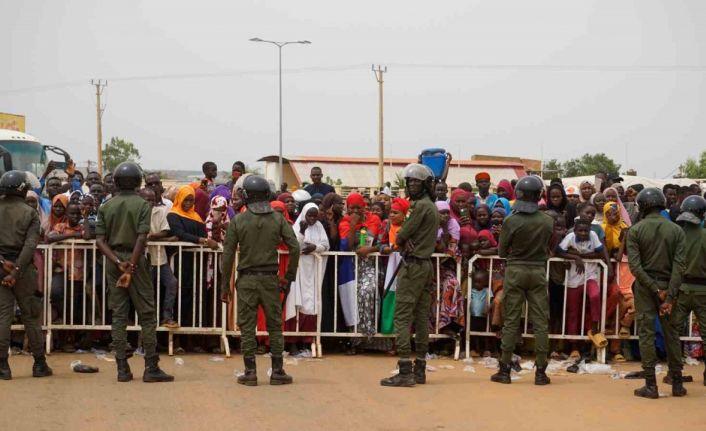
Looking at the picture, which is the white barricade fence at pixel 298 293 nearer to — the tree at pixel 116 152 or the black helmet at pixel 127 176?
the black helmet at pixel 127 176

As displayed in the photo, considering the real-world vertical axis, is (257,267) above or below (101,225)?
below

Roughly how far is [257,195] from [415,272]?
174 cm

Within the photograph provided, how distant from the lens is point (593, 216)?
1137 cm

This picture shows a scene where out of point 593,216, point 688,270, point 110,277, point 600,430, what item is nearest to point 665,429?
point 600,430

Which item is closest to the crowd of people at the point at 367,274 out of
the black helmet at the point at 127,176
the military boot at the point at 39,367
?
the military boot at the point at 39,367

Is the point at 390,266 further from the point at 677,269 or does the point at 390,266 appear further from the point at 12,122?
the point at 12,122

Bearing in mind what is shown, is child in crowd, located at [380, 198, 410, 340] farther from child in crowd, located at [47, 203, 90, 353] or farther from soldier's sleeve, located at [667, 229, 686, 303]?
child in crowd, located at [47, 203, 90, 353]

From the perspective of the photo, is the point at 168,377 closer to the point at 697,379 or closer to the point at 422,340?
the point at 422,340

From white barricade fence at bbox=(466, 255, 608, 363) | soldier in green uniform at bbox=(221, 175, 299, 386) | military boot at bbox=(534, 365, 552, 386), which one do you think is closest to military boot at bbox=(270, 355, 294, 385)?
soldier in green uniform at bbox=(221, 175, 299, 386)

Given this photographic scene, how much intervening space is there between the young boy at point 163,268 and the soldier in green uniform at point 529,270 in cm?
388

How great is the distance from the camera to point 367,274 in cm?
1149

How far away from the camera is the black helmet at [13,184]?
9.39 meters

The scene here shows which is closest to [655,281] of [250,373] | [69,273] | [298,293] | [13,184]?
[250,373]

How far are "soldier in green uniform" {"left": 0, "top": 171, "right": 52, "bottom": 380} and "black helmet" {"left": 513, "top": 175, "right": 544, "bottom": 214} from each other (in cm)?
482
